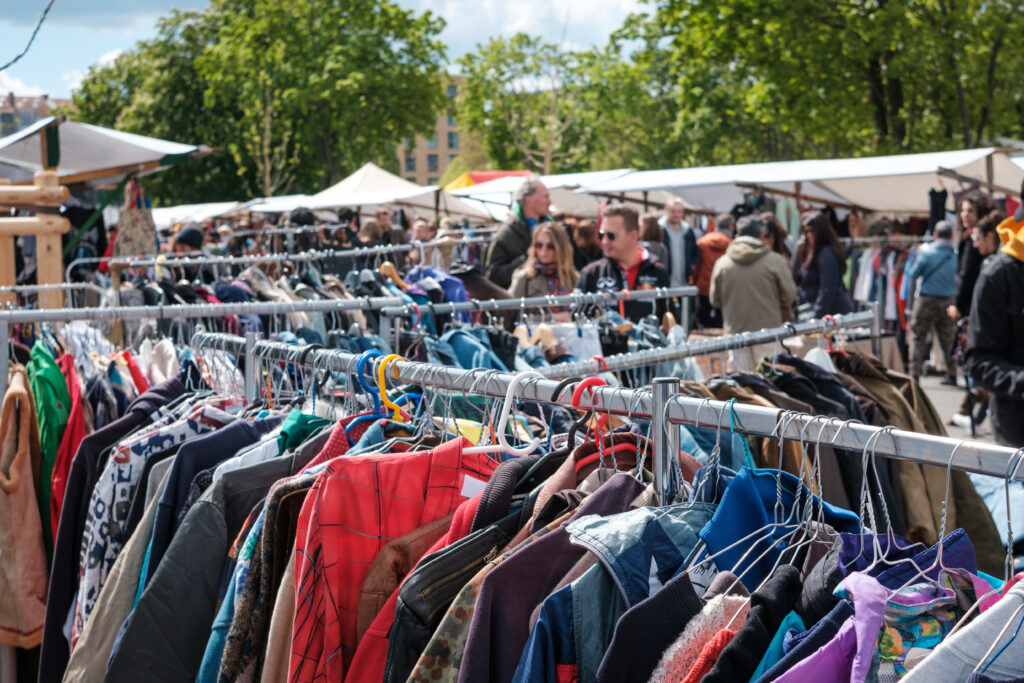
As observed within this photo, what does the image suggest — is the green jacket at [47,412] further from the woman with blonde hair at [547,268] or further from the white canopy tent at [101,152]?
the white canopy tent at [101,152]

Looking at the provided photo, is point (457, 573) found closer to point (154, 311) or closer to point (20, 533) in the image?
point (20, 533)

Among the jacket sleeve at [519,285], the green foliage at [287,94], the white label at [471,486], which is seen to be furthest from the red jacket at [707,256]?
the green foliage at [287,94]

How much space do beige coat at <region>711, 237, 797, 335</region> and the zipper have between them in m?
5.33

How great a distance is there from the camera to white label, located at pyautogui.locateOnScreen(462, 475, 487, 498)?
6.02 feet

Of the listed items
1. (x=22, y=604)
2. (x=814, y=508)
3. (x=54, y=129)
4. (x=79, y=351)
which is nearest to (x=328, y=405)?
(x=22, y=604)

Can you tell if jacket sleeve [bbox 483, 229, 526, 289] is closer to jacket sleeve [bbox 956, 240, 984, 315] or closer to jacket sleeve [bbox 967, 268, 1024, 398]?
jacket sleeve [bbox 967, 268, 1024, 398]

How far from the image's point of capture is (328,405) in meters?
2.56

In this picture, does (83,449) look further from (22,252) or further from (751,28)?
(751,28)

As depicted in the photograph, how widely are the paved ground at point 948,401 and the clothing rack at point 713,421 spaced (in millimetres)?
7053

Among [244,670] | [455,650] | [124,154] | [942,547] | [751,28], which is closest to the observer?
[942,547]

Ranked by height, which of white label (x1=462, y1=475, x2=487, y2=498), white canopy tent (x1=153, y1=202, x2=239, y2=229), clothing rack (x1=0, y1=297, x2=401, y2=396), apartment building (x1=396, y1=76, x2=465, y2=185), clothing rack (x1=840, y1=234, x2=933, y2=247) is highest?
apartment building (x1=396, y1=76, x2=465, y2=185)

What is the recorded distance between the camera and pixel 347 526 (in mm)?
1750

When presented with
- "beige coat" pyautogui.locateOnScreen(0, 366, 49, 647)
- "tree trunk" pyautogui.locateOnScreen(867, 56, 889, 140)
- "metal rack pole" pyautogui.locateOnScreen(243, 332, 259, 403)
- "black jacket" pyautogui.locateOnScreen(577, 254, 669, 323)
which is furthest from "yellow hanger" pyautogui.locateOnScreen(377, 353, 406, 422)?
"tree trunk" pyautogui.locateOnScreen(867, 56, 889, 140)

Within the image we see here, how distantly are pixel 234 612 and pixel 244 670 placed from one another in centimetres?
11
